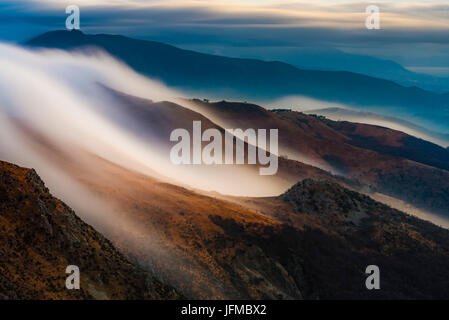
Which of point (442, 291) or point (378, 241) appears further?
point (378, 241)

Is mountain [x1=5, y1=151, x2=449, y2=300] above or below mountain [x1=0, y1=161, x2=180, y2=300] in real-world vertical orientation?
below

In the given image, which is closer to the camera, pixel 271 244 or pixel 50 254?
pixel 50 254

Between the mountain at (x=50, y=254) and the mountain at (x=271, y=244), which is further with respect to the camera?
the mountain at (x=271, y=244)

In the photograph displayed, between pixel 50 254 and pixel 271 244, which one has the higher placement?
pixel 50 254

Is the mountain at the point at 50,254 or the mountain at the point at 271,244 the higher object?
the mountain at the point at 50,254

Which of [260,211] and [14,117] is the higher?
[14,117]

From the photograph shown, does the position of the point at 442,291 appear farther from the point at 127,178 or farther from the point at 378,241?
the point at 127,178

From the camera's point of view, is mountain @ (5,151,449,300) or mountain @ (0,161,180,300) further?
mountain @ (5,151,449,300)
